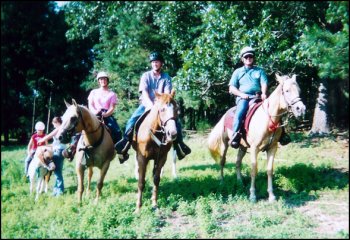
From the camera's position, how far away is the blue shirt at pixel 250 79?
308 inches

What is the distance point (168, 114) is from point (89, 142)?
229cm

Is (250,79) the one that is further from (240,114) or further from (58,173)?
(58,173)

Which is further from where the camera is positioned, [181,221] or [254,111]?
[254,111]

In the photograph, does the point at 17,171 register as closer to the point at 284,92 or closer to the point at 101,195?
the point at 101,195

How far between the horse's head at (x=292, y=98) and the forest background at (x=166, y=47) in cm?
70

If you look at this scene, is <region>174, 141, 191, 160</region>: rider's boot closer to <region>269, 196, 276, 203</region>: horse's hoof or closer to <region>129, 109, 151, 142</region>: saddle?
<region>129, 109, 151, 142</region>: saddle

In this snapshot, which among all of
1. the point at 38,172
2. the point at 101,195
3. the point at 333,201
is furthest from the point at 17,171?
the point at 333,201

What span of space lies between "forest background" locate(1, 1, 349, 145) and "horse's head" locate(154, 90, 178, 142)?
1732mm

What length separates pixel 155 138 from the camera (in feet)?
22.1

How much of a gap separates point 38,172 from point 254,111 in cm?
572

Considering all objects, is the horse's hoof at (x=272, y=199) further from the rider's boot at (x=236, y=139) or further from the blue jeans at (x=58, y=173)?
the blue jeans at (x=58, y=173)

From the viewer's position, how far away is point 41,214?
6297 mm

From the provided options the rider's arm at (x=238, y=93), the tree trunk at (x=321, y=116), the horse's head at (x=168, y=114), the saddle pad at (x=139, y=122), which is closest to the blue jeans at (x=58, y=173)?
the saddle pad at (x=139, y=122)

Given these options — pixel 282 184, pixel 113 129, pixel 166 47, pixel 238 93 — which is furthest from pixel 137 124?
pixel 166 47
